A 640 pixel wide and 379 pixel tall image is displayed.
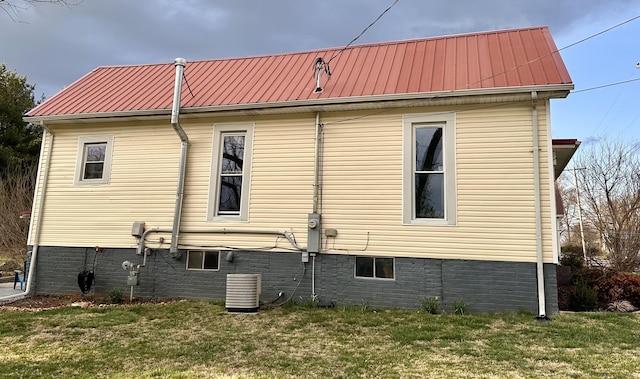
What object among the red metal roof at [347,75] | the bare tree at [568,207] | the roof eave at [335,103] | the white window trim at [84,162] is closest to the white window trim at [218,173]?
the roof eave at [335,103]

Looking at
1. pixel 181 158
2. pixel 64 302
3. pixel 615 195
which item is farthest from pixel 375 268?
pixel 615 195

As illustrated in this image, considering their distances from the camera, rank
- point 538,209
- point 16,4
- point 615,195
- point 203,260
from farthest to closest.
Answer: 1. point 615,195
2. point 203,260
3. point 538,209
4. point 16,4

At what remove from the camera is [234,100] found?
8227 millimetres

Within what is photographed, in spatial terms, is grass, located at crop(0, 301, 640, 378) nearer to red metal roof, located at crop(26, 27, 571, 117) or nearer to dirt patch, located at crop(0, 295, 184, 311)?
dirt patch, located at crop(0, 295, 184, 311)

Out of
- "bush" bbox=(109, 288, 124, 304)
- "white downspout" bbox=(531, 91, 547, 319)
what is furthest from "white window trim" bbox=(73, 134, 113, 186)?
"white downspout" bbox=(531, 91, 547, 319)

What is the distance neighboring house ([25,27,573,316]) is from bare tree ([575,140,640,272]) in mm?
6169

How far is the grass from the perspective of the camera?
4.02 meters

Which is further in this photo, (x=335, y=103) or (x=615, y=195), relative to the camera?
(x=615, y=195)

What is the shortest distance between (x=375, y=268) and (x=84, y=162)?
700 centimetres

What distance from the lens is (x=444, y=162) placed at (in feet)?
23.4

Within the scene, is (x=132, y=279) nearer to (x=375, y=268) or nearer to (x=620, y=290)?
(x=375, y=268)

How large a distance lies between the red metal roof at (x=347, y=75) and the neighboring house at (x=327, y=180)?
5 centimetres

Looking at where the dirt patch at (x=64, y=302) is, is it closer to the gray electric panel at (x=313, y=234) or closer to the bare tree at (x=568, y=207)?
the gray electric panel at (x=313, y=234)

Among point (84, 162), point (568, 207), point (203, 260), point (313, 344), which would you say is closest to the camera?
point (313, 344)
